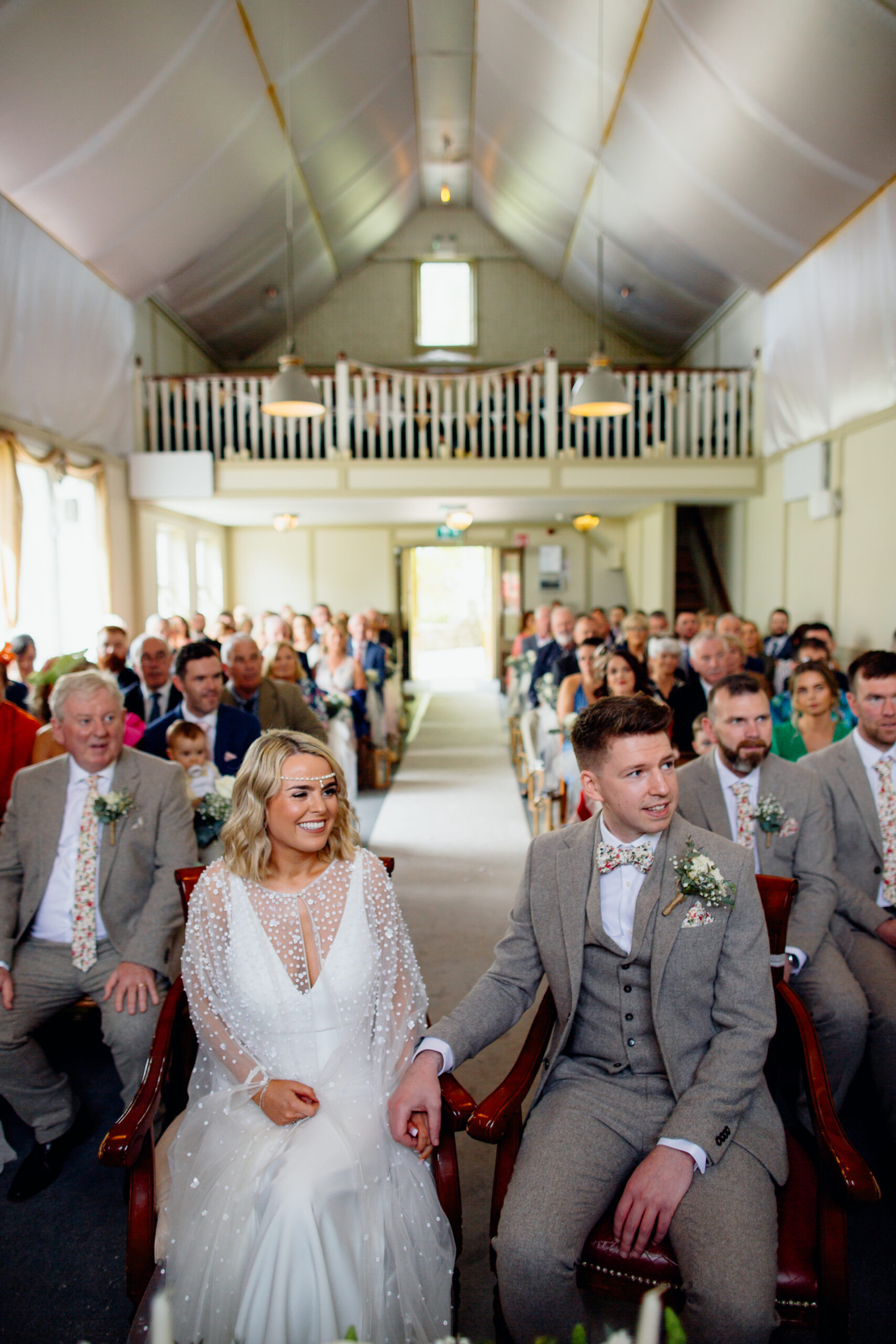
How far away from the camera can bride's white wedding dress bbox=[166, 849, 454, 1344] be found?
169 centimetres

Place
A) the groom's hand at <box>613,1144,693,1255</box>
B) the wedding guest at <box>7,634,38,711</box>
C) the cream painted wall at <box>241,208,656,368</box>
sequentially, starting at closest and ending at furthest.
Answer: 1. the groom's hand at <box>613,1144,693,1255</box>
2. the wedding guest at <box>7,634,38,711</box>
3. the cream painted wall at <box>241,208,656,368</box>

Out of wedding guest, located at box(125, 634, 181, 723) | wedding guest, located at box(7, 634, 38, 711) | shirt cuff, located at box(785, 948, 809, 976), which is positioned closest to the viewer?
shirt cuff, located at box(785, 948, 809, 976)

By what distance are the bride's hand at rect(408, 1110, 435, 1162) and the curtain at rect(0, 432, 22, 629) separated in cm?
617

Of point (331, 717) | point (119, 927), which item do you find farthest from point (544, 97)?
point (119, 927)

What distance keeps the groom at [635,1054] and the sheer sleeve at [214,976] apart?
1.31 ft

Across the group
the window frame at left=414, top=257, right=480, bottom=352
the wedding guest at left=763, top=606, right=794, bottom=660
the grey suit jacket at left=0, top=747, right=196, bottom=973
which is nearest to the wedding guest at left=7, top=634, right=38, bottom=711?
the grey suit jacket at left=0, top=747, right=196, bottom=973

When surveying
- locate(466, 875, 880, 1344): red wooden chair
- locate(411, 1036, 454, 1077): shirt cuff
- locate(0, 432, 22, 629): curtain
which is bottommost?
locate(466, 875, 880, 1344): red wooden chair

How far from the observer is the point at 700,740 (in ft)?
A: 14.4

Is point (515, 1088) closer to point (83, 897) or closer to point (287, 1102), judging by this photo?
point (287, 1102)

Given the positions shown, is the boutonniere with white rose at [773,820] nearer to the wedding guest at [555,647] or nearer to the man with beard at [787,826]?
the man with beard at [787,826]

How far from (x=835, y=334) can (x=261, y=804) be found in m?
8.09

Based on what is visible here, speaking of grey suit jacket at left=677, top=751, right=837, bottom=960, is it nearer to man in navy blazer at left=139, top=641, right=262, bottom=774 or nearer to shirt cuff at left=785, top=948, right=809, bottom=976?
shirt cuff at left=785, top=948, right=809, bottom=976

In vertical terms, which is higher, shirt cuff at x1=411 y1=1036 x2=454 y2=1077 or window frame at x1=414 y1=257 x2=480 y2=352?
window frame at x1=414 y1=257 x2=480 y2=352

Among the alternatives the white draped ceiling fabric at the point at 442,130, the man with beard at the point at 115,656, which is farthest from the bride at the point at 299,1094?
the white draped ceiling fabric at the point at 442,130
